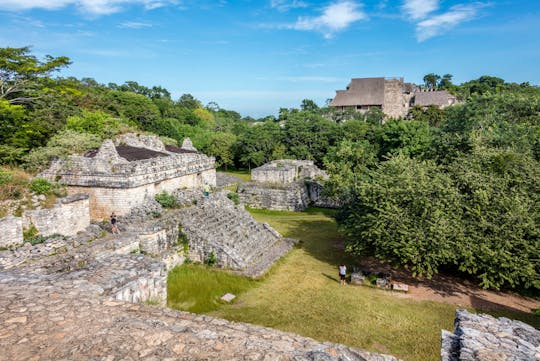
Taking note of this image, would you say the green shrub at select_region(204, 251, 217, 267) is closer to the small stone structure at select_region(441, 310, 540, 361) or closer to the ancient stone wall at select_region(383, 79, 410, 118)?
the small stone structure at select_region(441, 310, 540, 361)

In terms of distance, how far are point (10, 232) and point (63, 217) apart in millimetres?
2073

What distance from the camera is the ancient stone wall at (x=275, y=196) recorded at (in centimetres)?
2486

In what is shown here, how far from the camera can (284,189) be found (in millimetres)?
25234

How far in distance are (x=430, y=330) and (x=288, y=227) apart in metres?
11.2

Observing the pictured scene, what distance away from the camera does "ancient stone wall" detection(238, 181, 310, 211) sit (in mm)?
24859

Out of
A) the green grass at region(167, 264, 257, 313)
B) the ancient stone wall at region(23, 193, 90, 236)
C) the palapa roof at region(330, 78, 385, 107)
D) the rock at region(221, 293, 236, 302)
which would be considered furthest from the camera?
the palapa roof at region(330, 78, 385, 107)

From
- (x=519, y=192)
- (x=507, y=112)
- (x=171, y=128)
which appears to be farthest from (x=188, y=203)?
(x=171, y=128)

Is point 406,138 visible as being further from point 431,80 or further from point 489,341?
point 431,80

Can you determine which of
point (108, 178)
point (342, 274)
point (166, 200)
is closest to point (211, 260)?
point (166, 200)

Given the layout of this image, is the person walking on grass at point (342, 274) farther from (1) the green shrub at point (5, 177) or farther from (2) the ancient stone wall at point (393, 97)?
(2) the ancient stone wall at point (393, 97)

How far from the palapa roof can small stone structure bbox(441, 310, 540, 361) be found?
5187 centimetres

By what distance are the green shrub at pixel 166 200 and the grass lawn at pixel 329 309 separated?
3.34 metres

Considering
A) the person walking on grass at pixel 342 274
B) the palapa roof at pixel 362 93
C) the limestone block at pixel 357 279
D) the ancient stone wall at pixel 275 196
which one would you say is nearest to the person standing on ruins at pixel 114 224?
the person walking on grass at pixel 342 274

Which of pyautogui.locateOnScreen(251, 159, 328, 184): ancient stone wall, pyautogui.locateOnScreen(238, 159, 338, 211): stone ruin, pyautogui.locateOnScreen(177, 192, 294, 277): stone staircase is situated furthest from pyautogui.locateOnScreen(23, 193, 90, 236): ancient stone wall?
pyautogui.locateOnScreen(251, 159, 328, 184): ancient stone wall
